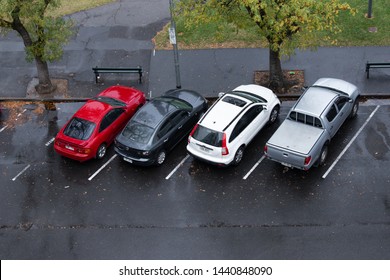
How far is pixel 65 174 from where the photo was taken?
18062mm

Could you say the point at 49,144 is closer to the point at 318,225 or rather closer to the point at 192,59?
the point at 192,59

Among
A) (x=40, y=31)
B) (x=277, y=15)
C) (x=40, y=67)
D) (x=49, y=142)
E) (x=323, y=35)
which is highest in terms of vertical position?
(x=277, y=15)

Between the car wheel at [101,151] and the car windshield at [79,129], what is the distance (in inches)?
24.6

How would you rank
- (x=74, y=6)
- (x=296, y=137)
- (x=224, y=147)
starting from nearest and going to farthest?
(x=224, y=147) < (x=296, y=137) < (x=74, y=6)

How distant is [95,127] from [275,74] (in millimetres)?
7273

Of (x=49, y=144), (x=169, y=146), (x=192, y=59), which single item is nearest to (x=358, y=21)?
(x=192, y=59)

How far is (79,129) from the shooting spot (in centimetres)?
1833

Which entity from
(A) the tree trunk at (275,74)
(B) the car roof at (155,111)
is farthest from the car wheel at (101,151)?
(A) the tree trunk at (275,74)

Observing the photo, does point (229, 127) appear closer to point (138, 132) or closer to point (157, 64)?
point (138, 132)

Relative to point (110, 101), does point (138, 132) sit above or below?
below

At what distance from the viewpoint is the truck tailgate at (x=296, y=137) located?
16.9m

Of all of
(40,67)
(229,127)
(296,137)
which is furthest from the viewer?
(40,67)

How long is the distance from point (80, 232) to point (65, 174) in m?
2.82

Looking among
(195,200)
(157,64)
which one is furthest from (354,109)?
(157,64)
